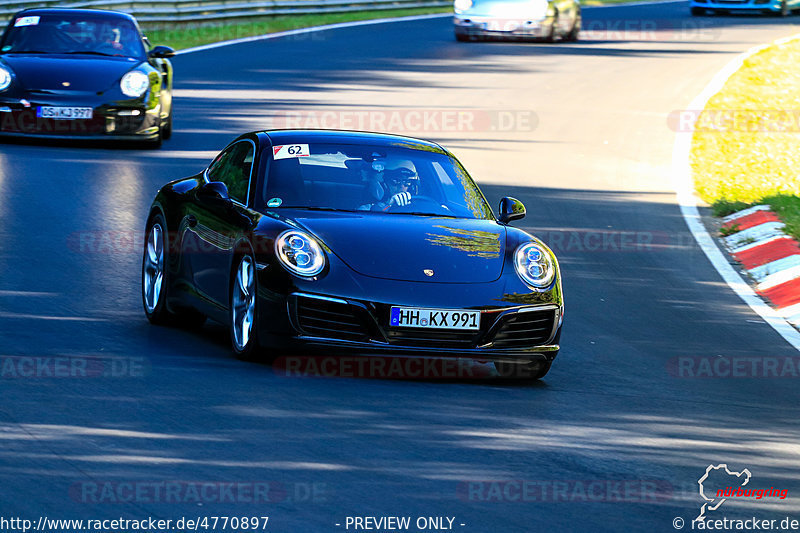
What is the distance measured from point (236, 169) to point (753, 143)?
466 inches

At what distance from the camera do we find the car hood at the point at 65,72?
17.1m

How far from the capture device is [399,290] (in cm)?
804

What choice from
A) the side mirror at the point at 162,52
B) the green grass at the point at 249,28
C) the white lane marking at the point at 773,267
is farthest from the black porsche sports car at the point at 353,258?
the green grass at the point at 249,28

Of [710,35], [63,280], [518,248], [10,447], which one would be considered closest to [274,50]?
[710,35]

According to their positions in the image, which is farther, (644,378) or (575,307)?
(575,307)

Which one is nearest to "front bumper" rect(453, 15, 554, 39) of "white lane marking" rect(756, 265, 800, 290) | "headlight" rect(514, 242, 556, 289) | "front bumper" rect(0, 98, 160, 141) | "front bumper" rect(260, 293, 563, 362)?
"front bumper" rect(0, 98, 160, 141)

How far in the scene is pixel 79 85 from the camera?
56.1 ft

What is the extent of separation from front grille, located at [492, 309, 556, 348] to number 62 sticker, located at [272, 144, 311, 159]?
1.82 metres

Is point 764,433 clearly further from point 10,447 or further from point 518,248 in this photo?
point 10,447

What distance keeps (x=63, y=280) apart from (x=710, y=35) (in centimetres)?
3001

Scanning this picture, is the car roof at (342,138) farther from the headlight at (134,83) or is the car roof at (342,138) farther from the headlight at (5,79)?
the headlight at (5,79)

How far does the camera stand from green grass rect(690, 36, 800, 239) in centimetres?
1578

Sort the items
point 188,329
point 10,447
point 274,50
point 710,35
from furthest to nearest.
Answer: point 710,35
point 274,50
point 188,329
point 10,447

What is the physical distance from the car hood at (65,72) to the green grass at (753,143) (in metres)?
6.69
